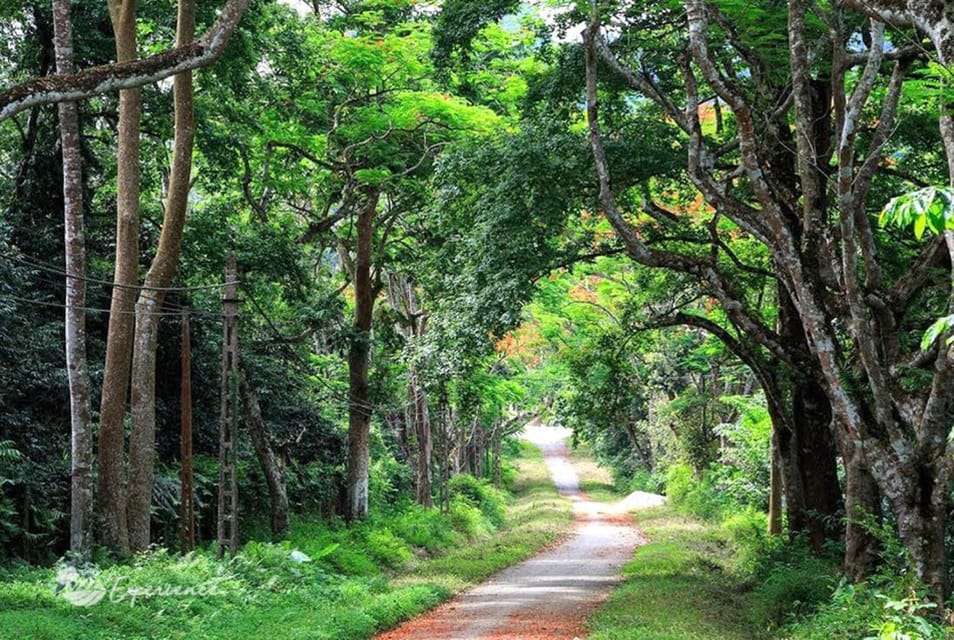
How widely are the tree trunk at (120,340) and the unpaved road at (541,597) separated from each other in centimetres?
532

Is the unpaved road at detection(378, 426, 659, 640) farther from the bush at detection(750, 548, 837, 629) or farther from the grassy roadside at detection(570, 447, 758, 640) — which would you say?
the bush at detection(750, 548, 837, 629)

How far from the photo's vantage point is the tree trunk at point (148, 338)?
16.0 meters

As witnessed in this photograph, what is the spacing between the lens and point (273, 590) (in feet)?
48.5

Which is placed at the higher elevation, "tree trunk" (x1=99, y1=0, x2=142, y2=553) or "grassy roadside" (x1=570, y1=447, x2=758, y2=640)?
"tree trunk" (x1=99, y1=0, x2=142, y2=553)

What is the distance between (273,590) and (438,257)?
6.40m

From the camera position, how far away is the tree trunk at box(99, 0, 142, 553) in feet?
51.4

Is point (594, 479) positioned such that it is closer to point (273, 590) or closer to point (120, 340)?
point (273, 590)

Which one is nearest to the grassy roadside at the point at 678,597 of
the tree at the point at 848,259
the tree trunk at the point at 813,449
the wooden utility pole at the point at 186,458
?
the tree trunk at the point at 813,449

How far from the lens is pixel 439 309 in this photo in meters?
16.6

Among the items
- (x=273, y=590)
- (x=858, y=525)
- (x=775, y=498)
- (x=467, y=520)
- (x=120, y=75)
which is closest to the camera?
(x=120, y=75)

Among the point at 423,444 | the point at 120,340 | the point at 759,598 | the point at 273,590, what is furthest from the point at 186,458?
the point at 423,444

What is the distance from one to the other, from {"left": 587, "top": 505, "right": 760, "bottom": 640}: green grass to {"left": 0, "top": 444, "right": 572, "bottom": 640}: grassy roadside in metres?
3.18

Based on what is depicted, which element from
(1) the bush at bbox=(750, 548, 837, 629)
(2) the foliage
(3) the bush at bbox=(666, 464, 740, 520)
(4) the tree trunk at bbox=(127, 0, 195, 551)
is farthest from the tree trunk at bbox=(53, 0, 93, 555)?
(3) the bush at bbox=(666, 464, 740, 520)

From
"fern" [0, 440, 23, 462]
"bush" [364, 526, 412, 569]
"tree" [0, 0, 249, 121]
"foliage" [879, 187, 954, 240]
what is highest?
"tree" [0, 0, 249, 121]
